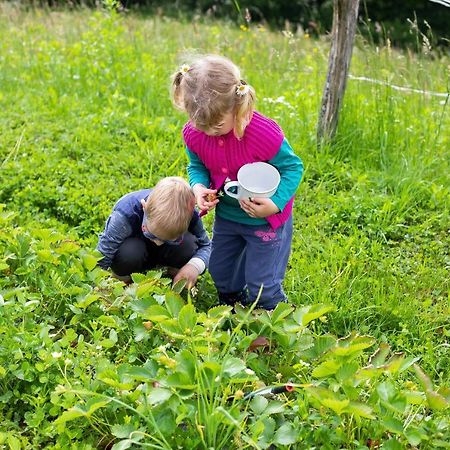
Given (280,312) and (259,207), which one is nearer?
(280,312)

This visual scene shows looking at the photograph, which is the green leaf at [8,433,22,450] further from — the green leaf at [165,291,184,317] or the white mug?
the white mug

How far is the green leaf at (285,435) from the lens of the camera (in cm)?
211

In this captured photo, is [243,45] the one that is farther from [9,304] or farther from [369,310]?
[9,304]

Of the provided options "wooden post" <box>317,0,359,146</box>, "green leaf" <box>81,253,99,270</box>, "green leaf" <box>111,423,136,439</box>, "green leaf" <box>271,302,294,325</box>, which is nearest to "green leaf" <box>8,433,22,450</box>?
"green leaf" <box>111,423,136,439</box>

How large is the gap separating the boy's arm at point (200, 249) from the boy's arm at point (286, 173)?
0.71m

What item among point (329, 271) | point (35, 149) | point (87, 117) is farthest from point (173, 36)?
point (329, 271)

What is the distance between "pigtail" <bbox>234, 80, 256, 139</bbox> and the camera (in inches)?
106

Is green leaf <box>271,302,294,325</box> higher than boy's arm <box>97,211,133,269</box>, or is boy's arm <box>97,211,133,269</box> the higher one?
green leaf <box>271,302,294,325</box>

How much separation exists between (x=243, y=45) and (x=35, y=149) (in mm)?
2920

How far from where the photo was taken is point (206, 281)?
367 cm

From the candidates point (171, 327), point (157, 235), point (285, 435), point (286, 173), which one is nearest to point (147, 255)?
point (157, 235)

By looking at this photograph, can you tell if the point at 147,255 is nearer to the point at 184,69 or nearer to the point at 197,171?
the point at 197,171

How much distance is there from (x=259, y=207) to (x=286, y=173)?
0.73 feet

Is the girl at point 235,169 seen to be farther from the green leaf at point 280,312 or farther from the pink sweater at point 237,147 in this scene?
the green leaf at point 280,312
